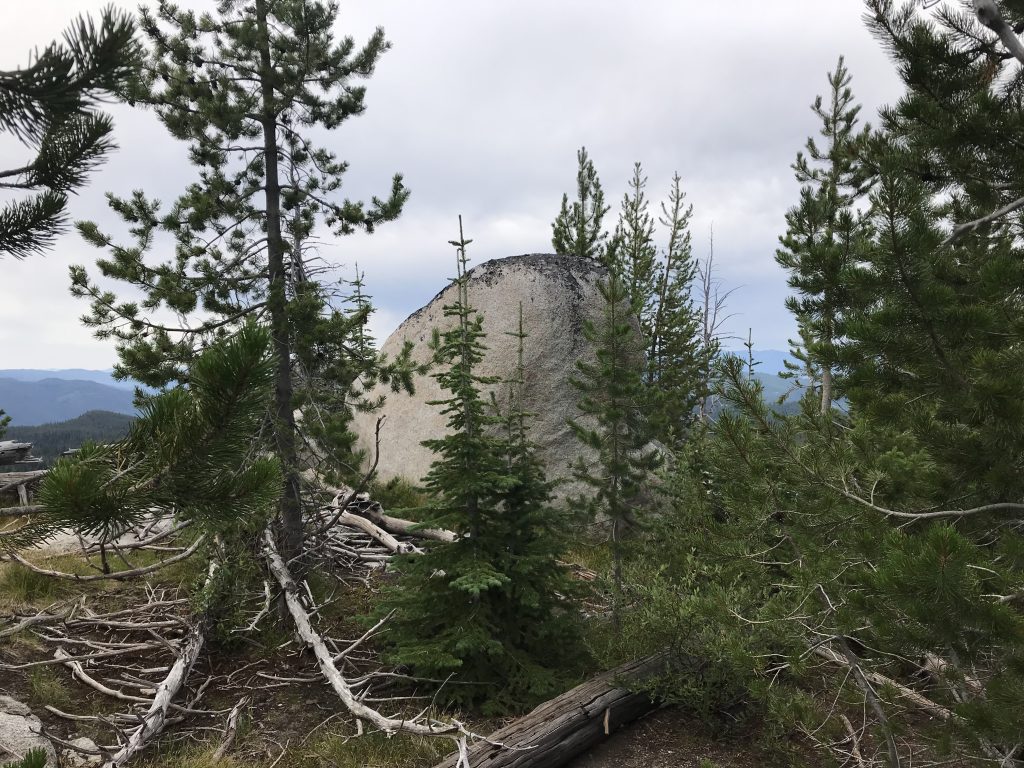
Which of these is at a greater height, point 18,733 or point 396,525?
point 396,525

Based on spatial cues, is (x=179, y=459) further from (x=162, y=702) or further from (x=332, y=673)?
(x=332, y=673)

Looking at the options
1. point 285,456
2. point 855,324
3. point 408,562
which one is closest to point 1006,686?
point 855,324

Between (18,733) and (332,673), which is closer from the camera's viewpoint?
(18,733)

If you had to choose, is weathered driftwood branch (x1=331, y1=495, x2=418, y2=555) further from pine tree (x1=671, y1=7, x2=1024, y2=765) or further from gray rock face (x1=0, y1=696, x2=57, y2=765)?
pine tree (x1=671, y1=7, x2=1024, y2=765)

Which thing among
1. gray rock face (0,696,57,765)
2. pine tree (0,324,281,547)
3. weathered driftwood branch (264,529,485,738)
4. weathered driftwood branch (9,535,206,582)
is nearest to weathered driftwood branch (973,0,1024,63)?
pine tree (0,324,281,547)

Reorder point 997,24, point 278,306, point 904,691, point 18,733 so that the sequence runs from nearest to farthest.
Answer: point 997,24 → point 18,733 → point 904,691 → point 278,306

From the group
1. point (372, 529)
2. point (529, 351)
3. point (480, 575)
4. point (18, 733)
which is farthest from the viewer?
point (529, 351)

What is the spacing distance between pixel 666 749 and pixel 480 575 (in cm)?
215

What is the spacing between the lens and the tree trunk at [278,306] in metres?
6.64

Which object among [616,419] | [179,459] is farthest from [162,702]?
[616,419]

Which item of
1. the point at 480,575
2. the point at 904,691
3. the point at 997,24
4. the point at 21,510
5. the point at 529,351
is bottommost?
the point at 904,691

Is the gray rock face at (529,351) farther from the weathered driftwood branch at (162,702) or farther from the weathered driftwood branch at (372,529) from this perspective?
the weathered driftwood branch at (162,702)

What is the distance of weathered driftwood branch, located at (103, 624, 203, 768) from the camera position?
4523 millimetres

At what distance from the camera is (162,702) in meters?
5.07
